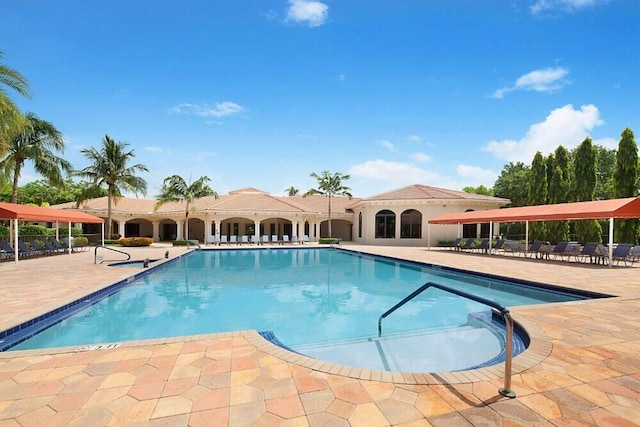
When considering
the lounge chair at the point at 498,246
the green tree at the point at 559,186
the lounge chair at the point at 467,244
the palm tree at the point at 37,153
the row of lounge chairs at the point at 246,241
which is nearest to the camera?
the palm tree at the point at 37,153

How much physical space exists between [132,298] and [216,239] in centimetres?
1748

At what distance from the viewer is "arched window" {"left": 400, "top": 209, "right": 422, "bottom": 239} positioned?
89.6ft

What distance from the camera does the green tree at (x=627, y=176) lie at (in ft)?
63.3

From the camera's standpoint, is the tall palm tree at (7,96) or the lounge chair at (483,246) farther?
the lounge chair at (483,246)

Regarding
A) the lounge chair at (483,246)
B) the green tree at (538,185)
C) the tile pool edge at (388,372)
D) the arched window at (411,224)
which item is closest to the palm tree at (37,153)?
the tile pool edge at (388,372)

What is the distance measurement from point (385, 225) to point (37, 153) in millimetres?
24450

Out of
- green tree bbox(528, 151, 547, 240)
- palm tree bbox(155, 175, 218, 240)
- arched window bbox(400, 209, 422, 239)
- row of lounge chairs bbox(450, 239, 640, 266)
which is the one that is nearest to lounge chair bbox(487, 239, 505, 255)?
row of lounge chairs bbox(450, 239, 640, 266)

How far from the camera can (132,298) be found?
8812 millimetres

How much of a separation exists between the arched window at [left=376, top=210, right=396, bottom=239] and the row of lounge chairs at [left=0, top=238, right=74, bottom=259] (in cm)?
2182

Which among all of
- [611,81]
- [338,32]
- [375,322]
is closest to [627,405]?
[375,322]

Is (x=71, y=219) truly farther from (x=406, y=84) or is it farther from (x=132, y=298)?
(x=406, y=84)

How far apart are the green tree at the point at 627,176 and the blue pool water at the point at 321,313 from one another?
47.8ft

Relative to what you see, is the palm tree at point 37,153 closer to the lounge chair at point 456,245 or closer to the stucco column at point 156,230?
the stucco column at point 156,230

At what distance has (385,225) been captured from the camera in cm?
2803
